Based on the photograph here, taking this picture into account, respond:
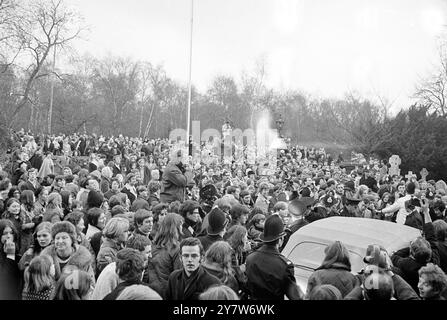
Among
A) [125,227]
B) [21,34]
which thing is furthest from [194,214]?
[21,34]

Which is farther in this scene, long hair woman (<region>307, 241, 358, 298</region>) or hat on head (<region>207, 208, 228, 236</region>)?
hat on head (<region>207, 208, 228, 236</region>)

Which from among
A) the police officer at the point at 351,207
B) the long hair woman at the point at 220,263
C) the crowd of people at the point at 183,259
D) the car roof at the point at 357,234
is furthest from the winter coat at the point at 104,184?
the long hair woman at the point at 220,263

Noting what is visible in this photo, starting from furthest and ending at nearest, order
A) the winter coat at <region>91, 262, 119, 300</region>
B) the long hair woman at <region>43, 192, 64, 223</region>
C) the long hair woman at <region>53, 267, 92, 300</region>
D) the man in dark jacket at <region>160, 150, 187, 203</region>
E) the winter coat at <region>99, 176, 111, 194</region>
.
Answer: the winter coat at <region>99, 176, 111, 194</region> → the man in dark jacket at <region>160, 150, 187, 203</region> → the long hair woman at <region>43, 192, 64, 223</region> → the winter coat at <region>91, 262, 119, 300</region> → the long hair woman at <region>53, 267, 92, 300</region>

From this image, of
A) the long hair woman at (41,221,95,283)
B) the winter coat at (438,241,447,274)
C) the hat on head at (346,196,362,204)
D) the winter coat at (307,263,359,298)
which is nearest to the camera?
the winter coat at (307,263,359,298)

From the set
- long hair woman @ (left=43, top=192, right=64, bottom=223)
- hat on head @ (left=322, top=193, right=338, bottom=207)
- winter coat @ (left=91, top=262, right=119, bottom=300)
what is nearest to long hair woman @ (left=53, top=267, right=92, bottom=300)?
winter coat @ (left=91, top=262, right=119, bottom=300)

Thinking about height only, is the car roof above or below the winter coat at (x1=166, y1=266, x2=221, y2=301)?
above

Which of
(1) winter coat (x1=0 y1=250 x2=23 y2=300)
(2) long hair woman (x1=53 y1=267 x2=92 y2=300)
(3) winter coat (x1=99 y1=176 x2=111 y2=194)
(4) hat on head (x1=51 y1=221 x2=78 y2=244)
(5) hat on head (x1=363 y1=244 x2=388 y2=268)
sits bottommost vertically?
(1) winter coat (x1=0 y1=250 x2=23 y2=300)

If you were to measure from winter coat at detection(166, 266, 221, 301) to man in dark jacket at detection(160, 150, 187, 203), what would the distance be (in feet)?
15.6

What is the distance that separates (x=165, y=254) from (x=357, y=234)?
2570 millimetres

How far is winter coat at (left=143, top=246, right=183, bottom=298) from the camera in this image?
462 centimetres

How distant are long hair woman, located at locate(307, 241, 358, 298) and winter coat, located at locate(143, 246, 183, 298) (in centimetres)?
137

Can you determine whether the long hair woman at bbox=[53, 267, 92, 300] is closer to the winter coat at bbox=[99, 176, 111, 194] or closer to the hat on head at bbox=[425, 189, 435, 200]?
the winter coat at bbox=[99, 176, 111, 194]

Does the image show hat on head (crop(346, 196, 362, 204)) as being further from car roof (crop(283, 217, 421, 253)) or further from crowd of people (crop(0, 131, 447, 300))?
car roof (crop(283, 217, 421, 253))

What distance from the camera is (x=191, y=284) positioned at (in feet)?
12.8
